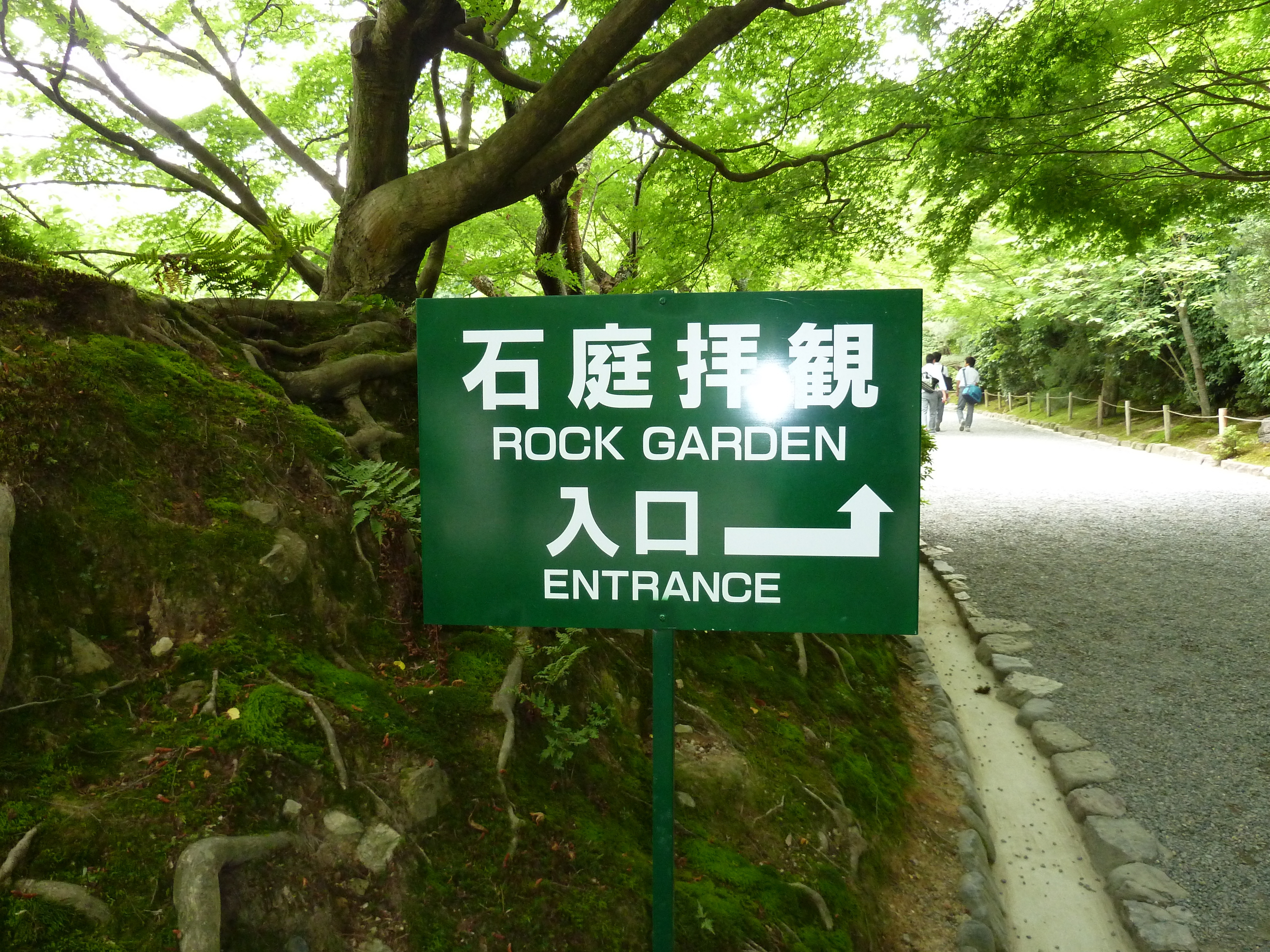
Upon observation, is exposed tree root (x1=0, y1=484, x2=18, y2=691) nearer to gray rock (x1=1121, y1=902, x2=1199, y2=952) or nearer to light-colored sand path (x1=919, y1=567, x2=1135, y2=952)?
light-colored sand path (x1=919, y1=567, x2=1135, y2=952)

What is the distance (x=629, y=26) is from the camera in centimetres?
466

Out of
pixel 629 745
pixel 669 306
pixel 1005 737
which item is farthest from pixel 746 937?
pixel 1005 737

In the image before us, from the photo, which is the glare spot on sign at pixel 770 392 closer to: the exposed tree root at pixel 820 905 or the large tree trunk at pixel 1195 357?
the exposed tree root at pixel 820 905

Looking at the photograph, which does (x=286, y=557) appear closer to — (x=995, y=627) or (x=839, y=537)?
(x=839, y=537)

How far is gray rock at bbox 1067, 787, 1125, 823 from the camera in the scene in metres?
4.34

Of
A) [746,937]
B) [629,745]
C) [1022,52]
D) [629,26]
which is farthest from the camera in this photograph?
[1022,52]

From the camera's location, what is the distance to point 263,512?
288 cm

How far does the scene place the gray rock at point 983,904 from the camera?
137 inches

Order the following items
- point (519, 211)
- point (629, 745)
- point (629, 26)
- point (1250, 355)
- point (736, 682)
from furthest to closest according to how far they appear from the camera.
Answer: point (1250, 355) < point (519, 211) < point (629, 26) < point (736, 682) < point (629, 745)

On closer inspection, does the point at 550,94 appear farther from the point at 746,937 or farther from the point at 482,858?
the point at 746,937

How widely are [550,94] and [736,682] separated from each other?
3.95 metres

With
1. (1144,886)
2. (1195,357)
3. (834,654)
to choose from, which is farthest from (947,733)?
(1195,357)

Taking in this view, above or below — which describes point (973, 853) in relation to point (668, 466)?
below

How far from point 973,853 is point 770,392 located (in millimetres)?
3543
